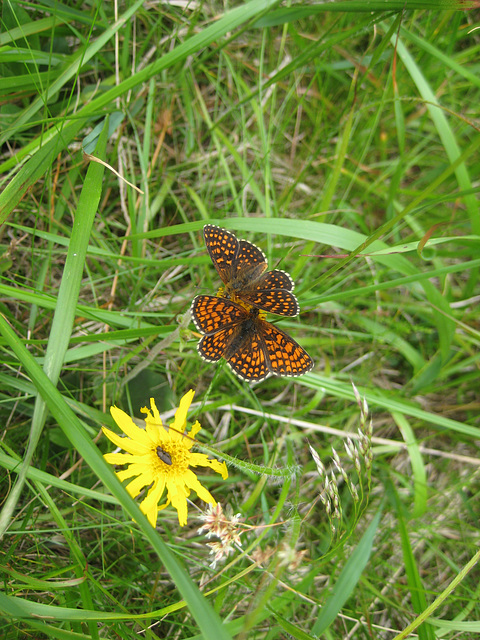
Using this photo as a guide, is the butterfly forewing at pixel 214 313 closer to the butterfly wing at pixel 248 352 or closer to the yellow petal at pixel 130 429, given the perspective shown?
the butterfly wing at pixel 248 352

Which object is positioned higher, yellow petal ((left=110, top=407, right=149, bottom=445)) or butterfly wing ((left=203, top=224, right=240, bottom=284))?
butterfly wing ((left=203, top=224, right=240, bottom=284))

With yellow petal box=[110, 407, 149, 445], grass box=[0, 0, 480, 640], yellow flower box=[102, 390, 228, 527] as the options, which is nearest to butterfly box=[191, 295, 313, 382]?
grass box=[0, 0, 480, 640]

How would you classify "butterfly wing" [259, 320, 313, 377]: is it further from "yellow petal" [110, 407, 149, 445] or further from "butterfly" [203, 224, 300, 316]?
"yellow petal" [110, 407, 149, 445]

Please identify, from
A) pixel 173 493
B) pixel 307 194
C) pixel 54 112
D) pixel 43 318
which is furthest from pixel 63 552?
pixel 307 194

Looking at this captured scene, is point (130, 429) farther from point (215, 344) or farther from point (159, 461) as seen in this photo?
point (215, 344)

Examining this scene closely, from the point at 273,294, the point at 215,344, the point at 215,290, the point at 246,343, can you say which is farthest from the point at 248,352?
the point at 215,290

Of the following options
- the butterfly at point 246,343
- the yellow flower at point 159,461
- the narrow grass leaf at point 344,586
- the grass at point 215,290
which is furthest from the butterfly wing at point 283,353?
the narrow grass leaf at point 344,586
